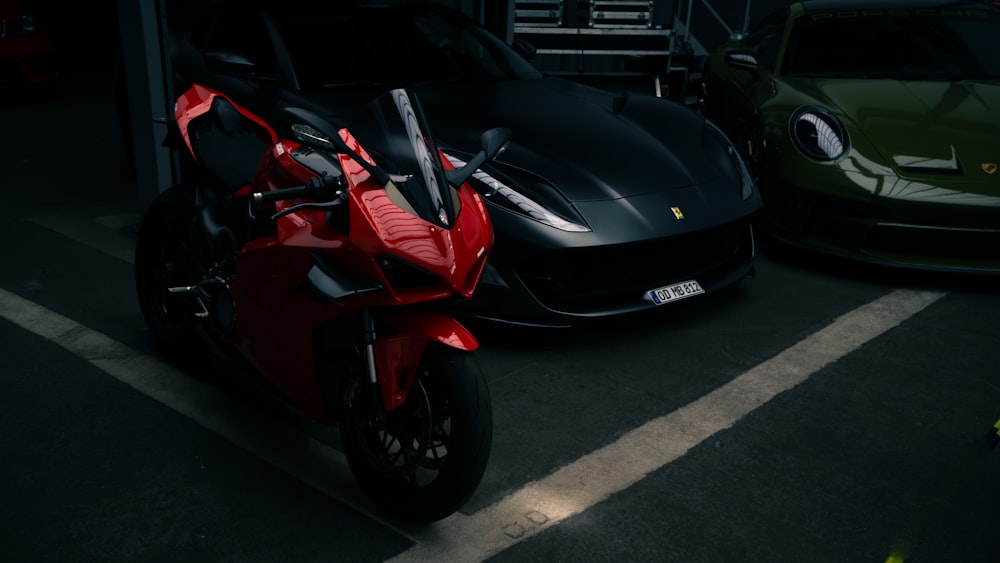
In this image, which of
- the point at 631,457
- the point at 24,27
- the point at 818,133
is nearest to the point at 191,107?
the point at 631,457

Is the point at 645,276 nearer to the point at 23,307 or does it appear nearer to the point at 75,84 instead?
the point at 23,307

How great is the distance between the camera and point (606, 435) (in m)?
3.40

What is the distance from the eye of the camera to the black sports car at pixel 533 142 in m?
4.01

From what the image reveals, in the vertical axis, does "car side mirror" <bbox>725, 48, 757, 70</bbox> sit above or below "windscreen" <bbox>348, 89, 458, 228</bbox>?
below

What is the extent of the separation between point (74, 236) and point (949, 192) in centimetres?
490

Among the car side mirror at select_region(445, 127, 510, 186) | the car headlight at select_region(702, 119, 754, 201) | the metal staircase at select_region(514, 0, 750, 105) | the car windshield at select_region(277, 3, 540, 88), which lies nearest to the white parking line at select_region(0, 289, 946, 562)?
the car headlight at select_region(702, 119, 754, 201)

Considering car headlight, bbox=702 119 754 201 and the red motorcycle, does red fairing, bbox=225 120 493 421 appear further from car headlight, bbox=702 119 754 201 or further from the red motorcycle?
car headlight, bbox=702 119 754 201

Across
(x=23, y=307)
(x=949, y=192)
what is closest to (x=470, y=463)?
(x=23, y=307)

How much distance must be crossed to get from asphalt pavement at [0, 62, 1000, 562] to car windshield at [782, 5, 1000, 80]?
1.59 m

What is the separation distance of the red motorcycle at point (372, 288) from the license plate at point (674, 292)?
152cm

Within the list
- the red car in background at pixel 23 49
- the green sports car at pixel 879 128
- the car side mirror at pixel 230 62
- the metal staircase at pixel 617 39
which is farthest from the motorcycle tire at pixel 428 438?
the red car in background at pixel 23 49

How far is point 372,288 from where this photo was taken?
96.4 inches

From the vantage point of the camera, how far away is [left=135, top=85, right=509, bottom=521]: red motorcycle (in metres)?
2.48

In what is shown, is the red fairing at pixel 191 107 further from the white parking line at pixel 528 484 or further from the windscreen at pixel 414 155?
the windscreen at pixel 414 155
